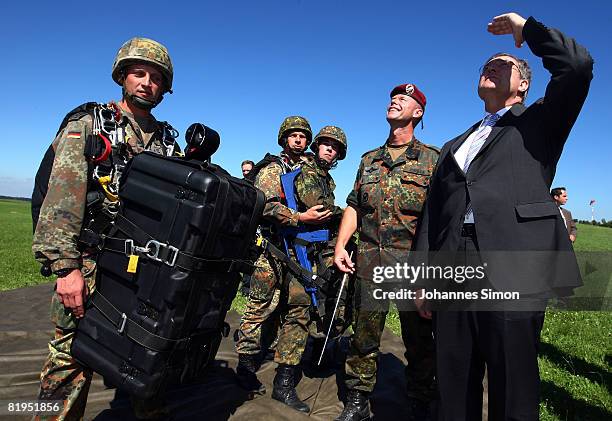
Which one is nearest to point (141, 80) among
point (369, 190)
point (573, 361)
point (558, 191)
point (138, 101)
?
point (138, 101)

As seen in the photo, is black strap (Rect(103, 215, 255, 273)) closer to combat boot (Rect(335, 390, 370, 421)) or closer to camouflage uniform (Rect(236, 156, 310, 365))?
camouflage uniform (Rect(236, 156, 310, 365))

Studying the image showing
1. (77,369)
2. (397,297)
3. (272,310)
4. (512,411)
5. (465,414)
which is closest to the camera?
(512,411)

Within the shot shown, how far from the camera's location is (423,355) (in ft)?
11.5

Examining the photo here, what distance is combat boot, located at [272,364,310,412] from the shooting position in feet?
12.5

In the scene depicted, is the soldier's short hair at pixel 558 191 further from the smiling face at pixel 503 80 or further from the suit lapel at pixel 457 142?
the smiling face at pixel 503 80

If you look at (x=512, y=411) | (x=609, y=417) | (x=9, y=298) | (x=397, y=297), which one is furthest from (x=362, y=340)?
(x=9, y=298)

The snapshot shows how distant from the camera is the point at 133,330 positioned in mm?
2342

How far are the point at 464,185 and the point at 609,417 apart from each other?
124 inches

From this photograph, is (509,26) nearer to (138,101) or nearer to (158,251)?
(158,251)

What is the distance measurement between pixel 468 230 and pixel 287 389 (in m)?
2.63

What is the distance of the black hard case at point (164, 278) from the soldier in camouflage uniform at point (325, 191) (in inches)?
74.2

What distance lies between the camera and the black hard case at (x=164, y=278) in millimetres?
2279

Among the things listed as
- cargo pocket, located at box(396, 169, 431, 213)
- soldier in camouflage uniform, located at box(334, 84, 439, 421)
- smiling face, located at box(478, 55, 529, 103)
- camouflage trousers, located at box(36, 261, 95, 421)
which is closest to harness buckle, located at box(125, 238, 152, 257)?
camouflage trousers, located at box(36, 261, 95, 421)

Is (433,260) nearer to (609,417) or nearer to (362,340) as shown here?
(362,340)
